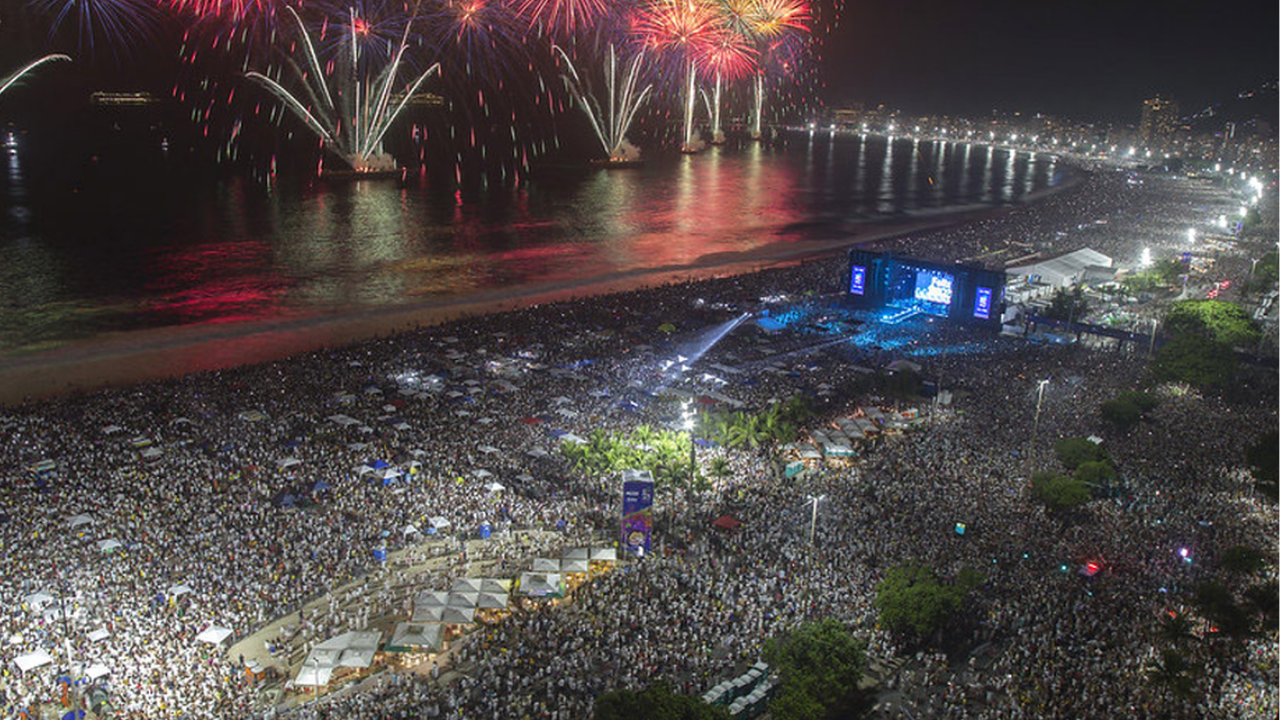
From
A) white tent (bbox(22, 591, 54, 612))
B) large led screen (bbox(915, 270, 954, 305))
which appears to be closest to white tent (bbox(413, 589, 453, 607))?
white tent (bbox(22, 591, 54, 612))

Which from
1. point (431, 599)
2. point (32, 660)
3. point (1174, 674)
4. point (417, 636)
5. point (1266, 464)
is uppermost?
point (1266, 464)

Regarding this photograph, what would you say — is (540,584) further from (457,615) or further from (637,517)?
(637,517)

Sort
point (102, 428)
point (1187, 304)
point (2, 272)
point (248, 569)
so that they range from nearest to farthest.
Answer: point (248, 569) → point (102, 428) → point (1187, 304) → point (2, 272)

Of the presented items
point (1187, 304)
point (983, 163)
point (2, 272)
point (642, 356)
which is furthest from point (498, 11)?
point (983, 163)

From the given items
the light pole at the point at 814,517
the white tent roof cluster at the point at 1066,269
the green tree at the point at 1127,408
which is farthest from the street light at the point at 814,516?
the white tent roof cluster at the point at 1066,269

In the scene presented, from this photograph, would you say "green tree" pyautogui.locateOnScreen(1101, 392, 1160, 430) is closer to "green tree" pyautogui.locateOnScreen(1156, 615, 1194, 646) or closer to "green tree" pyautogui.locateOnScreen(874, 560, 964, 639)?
"green tree" pyautogui.locateOnScreen(1156, 615, 1194, 646)

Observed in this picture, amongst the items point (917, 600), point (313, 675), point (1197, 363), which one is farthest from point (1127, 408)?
point (313, 675)

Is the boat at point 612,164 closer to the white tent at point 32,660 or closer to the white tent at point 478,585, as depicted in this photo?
the white tent at point 478,585

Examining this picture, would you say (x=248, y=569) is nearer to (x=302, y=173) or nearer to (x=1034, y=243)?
(x=1034, y=243)
